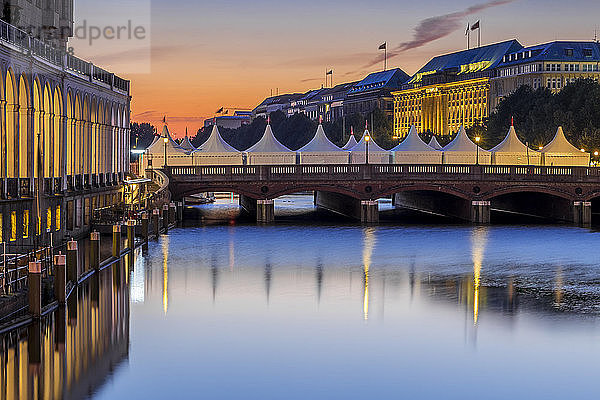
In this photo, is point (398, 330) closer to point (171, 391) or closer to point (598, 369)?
point (598, 369)

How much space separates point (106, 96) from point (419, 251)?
2668 centimetres

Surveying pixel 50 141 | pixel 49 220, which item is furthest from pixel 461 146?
pixel 49 220

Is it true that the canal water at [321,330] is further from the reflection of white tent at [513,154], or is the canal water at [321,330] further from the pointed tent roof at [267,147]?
the reflection of white tent at [513,154]

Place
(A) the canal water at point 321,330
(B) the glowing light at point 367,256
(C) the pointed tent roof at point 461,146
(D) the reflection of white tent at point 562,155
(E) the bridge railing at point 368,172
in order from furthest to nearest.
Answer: (C) the pointed tent roof at point 461,146, (D) the reflection of white tent at point 562,155, (E) the bridge railing at point 368,172, (B) the glowing light at point 367,256, (A) the canal water at point 321,330

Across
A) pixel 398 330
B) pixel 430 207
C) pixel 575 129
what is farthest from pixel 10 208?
pixel 575 129

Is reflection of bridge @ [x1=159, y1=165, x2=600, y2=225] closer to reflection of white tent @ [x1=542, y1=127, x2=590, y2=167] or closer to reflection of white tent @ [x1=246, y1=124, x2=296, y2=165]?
reflection of white tent @ [x1=542, y1=127, x2=590, y2=167]

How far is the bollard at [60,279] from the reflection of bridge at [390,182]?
170ft

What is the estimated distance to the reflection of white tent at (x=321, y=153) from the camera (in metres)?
107

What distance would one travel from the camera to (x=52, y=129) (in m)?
61.2

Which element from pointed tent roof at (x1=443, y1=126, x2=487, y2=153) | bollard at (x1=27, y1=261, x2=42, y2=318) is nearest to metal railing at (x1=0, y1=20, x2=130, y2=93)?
bollard at (x1=27, y1=261, x2=42, y2=318)

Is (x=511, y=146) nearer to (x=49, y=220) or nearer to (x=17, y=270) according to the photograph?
(x=49, y=220)

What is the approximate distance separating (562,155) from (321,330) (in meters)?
72.7

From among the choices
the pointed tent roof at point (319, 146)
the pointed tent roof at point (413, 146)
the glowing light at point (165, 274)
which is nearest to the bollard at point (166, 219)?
the glowing light at point (165, 274)

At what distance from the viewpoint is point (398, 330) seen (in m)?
40.0
